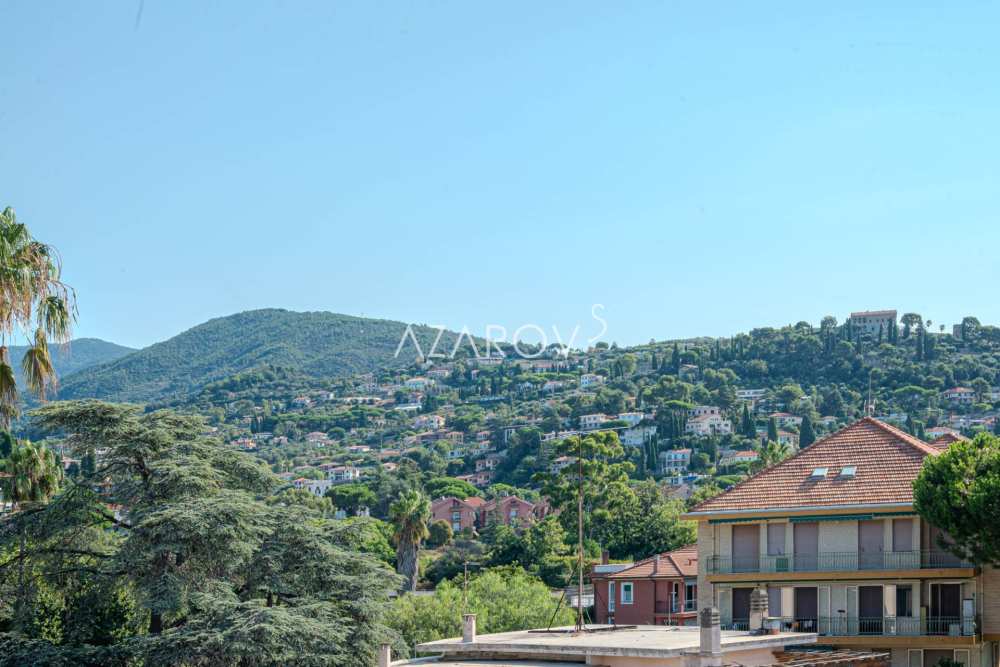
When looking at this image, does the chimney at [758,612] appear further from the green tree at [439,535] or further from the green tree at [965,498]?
the green tree at [439,535]

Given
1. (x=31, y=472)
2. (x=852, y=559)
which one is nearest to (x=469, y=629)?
(x=852, y=559)

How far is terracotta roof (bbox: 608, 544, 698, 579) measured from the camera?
6894 centimetres

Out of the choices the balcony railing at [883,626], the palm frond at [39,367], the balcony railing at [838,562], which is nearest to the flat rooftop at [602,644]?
the balcony railing at [883,626]

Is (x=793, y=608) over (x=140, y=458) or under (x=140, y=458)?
under

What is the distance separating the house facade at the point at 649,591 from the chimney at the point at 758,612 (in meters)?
24.6

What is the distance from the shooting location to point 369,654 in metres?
47.0

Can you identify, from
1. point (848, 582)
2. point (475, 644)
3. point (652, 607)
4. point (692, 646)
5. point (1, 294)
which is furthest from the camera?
point (652, 607)

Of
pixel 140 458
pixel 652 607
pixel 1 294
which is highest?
pixel 1 294

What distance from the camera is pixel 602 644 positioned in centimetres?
3300

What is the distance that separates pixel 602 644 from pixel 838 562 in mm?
19793

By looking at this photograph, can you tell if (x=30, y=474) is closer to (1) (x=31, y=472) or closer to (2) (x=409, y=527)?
(1) (x=31, y=472)

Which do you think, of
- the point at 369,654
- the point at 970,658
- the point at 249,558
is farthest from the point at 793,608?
the point at 249,558

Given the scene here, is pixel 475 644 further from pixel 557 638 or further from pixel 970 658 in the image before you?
pixel 970 658

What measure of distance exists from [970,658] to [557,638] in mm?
18994
